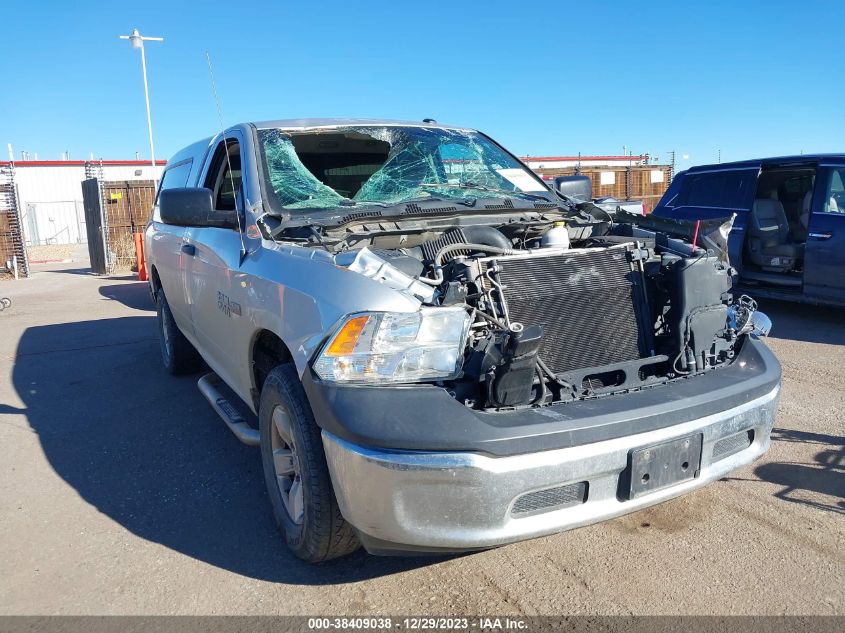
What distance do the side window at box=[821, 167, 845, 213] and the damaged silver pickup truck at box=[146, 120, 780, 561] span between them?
177 inches

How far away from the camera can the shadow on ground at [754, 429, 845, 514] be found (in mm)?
3199

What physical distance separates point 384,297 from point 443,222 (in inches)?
41.9

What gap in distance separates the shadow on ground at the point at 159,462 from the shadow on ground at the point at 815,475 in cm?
188

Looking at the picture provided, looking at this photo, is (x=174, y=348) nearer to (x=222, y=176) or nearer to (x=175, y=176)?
(x=175, y=176)

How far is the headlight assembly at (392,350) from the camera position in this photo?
230 cm

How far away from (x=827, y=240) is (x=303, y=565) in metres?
6.56

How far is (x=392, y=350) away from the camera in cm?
231

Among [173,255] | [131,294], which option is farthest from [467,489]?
[131,294]

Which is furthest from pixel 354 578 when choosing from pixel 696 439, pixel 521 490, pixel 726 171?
pixel 726 171

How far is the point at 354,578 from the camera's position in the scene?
8.84 ft

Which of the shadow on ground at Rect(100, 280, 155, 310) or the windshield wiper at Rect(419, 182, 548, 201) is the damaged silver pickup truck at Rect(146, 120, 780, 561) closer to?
the windshield wiper at Rect(419, 182, 548, 201)

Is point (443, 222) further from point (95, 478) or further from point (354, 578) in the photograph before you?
point (95, 478)

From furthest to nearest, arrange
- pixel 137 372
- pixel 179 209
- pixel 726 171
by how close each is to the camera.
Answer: pixel 726 171 → pixel 137 372 → pixel 179 209

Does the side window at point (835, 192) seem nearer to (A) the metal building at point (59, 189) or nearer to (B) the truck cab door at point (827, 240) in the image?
(B) the truck cab door at point (827, 240)
